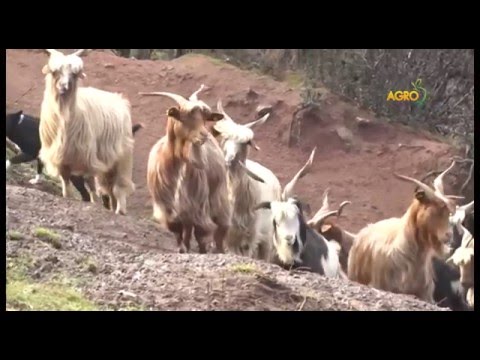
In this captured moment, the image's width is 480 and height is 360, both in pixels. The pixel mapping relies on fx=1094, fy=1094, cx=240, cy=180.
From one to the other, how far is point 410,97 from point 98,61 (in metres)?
1.84

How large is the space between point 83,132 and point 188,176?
73 centimetres

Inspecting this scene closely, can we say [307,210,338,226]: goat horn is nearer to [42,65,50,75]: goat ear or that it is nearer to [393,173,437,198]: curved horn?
[393,173,437,198]: curved horn

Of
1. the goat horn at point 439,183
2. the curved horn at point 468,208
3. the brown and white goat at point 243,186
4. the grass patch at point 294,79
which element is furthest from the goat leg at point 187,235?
the curved horn at point 468,208

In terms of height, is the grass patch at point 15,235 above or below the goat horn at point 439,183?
below

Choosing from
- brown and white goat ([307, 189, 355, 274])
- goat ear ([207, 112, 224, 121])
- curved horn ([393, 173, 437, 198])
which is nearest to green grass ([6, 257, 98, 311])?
goat ear ([207, 112, 224, 121])

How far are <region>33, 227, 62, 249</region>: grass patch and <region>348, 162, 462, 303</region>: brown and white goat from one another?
1.73 meters

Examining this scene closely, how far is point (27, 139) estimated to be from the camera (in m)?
6.45

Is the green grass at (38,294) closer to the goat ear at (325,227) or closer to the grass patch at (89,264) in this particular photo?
the grass patch at (89,264)

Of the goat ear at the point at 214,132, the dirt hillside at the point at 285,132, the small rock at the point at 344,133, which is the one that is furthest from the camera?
the small rock at the point at 344,133

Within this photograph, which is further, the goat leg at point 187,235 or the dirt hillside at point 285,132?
the dirt hillside at point 285,132

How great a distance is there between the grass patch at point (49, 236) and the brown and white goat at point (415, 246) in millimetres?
1735

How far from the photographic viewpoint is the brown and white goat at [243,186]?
6309 millimetres

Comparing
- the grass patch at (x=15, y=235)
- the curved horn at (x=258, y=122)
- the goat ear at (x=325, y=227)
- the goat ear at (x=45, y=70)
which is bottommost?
the grass patch at (x=15, y=235)

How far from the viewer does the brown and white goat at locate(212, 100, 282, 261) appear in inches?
248
